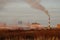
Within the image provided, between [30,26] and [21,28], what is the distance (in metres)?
0.11

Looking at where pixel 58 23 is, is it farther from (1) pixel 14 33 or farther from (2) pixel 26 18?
(1) pixel 14 33

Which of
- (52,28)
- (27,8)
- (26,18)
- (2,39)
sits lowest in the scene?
(2,39)

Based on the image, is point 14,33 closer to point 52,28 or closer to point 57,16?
point 52,28

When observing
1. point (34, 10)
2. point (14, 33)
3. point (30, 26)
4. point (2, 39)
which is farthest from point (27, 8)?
point (2, 39)

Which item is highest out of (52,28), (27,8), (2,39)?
(27,8)

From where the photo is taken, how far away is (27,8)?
1.90m

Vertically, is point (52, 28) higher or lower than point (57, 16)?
lower

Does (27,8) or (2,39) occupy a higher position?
(27,8)

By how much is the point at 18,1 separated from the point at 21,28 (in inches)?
13.8

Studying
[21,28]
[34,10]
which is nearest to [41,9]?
[34,10]

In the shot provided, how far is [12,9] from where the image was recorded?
74.7 inches

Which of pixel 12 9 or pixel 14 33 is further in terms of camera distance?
pixel 12 9

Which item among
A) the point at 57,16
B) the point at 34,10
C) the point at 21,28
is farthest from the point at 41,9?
the point at 21,28

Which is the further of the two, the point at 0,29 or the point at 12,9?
the point at 12,9
